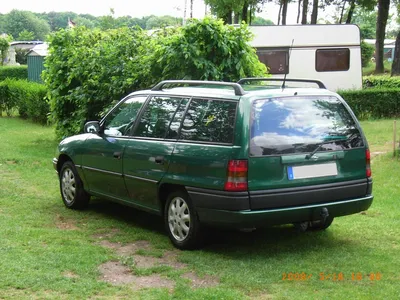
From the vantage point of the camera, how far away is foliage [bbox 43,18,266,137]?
1087 centimetres

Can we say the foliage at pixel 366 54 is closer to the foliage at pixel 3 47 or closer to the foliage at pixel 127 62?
the foliage at pixel 3 47

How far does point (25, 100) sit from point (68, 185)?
13796 mm

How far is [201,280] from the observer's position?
5.47 m

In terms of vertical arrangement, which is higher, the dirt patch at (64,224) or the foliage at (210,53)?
the foliage at (210,53)

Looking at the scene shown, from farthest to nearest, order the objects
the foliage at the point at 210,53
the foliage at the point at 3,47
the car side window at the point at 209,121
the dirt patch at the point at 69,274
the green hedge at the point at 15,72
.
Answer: the foliage at the point at 3,47
the green hedge at the point at 15,72
the foliage at the point at 210,53
the car side window at the point at 209,121
the dirt patch at the point at 69,274

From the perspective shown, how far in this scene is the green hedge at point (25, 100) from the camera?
67.5ft

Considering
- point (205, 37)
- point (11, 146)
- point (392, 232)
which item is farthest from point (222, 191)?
point (11, 146)

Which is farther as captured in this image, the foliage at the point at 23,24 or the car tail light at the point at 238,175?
the foliage at the point at 23,24

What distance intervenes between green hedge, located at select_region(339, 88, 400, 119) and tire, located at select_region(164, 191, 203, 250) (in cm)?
1547

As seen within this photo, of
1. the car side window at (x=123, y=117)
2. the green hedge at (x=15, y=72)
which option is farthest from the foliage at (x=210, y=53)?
the green hedge at (x=15, y=72)

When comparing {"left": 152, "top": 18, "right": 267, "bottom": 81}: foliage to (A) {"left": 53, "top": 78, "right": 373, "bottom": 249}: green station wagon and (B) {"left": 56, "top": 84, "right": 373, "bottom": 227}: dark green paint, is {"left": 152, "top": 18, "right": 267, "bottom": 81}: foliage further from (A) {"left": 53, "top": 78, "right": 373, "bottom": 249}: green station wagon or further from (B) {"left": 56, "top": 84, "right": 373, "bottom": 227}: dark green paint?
(A) {"left": 53, "top": 78, "right": 373, "bottom": 249}: green station wagon

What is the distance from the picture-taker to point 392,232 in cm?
696
